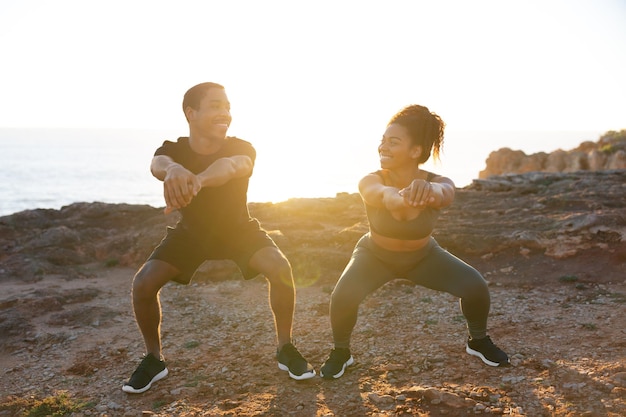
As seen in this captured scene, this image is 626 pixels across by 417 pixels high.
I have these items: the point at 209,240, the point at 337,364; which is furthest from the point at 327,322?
the point at 209,240

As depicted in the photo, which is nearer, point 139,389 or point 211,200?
point 139,389

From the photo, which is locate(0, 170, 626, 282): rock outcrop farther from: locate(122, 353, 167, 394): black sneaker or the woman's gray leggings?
locate(122, 353, 167, 394): black sneaker

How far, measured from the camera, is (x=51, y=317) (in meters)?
6.99

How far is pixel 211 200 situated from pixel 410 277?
80.9 inches

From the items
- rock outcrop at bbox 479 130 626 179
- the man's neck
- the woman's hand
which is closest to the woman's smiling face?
the woman's hand

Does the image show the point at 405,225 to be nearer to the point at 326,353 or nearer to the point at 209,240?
the point at 326,353

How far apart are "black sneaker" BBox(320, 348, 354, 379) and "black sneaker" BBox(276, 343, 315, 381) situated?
0.42 feet

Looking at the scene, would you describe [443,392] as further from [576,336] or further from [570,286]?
[570,286]

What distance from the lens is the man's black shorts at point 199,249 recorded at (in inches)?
187

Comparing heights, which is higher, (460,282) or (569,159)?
(569,159)

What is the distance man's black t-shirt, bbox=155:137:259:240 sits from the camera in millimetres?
4801

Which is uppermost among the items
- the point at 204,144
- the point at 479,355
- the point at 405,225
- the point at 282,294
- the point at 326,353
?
the point at 204,144

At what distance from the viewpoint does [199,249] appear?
4844 mm

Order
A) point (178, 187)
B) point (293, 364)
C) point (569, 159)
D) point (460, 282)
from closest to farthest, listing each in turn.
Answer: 1. point (178, 187)
2. point (460, 282)
3. point (293, 364)
4. point (569, 159)
